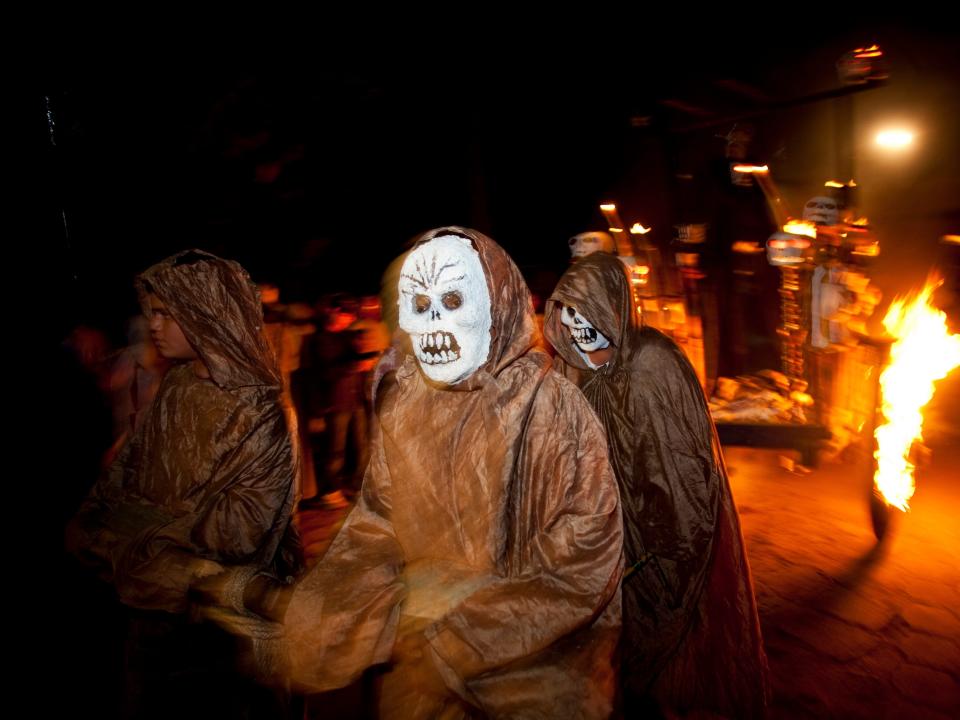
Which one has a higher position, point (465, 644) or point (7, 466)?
point (465, 644)

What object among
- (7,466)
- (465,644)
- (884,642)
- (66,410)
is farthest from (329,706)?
(7,466)

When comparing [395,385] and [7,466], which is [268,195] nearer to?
[7,466]

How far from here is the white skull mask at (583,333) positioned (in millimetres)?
3123

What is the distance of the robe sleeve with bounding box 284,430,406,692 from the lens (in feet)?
5.07

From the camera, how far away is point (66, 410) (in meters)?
5.48

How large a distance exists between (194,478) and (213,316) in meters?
0.67

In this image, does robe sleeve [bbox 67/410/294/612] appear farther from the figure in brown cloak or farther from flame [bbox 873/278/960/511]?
flame [bbox 873/278/960/511]

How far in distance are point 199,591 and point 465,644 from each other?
41.8 inches

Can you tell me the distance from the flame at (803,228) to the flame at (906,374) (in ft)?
8.52

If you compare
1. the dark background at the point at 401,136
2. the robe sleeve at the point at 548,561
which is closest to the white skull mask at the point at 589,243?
the dark background at the point at 401,136

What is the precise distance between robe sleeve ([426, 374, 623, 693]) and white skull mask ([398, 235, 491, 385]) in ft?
0.90

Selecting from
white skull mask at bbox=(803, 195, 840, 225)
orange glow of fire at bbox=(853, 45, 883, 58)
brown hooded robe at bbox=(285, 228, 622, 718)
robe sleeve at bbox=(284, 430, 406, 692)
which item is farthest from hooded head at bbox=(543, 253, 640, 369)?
orange glow of fire at bbox=(853, 45, 883, 58)

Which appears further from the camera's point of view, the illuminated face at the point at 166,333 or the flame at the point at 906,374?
the flame at the point at 906,374

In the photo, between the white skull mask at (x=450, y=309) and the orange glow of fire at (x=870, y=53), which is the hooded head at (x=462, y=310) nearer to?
the white skull mask at (x=450, y=309)
